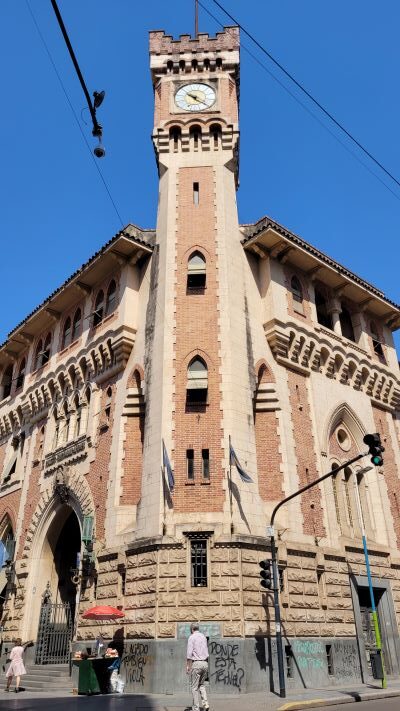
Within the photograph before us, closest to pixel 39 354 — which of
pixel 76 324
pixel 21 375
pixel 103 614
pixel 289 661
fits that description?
pixel 76 324

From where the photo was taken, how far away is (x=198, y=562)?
725 inches

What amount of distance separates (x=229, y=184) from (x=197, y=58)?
8.63 metres

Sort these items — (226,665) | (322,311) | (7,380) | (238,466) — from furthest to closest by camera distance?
(7,380)
(322,311)
(238,466)
(226,665)

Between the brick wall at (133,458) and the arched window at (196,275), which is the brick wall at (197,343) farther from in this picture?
the brick wall at (133,458)

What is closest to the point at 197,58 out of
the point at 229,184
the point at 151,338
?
the point at 229,184

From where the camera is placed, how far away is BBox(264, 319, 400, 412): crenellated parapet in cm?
2450

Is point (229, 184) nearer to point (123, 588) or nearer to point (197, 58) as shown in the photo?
point (197, 58)

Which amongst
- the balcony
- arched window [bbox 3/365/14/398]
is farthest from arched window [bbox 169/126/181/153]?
arched window [bbox 3/365/14/398]

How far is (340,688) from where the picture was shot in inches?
730

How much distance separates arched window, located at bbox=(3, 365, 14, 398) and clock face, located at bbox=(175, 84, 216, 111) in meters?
19.7

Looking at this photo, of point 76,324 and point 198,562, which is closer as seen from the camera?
point 198,562

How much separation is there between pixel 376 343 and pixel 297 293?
669cm

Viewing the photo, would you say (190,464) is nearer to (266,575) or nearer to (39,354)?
(266,575)

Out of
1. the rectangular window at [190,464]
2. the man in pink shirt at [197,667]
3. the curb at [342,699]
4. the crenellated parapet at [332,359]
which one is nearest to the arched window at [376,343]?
the crenellated parapet at [332,359]
